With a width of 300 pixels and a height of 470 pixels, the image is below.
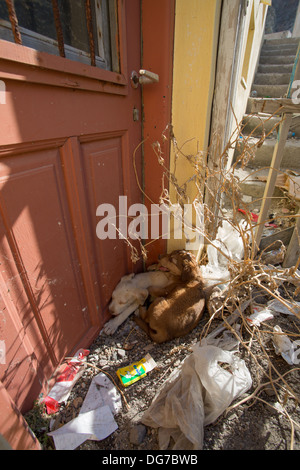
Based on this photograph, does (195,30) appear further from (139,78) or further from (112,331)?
(112,331)

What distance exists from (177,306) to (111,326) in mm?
679

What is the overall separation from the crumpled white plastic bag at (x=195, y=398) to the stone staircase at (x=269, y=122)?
92.7 inches

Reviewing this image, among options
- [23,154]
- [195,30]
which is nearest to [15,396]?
[23,154]

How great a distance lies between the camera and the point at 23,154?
1.14 m

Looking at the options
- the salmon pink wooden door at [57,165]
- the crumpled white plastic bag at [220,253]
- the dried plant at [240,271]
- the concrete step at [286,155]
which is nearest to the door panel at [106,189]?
the salmon pink wooden door at [57,165]

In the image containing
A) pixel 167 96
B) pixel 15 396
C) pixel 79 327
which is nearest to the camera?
pixel 15 396

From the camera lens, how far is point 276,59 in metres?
7.12

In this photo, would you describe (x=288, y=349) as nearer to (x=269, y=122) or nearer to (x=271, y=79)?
(x=269, y=122)

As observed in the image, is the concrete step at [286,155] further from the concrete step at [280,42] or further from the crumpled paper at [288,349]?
the concrete step at [280,42]

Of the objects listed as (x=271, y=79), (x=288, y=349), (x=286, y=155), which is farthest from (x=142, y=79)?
(x=271, y=79)

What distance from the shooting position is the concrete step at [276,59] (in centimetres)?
687

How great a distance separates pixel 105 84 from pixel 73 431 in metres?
2.32

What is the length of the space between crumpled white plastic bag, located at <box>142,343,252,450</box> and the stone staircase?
7.72ft

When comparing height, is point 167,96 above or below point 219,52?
below
